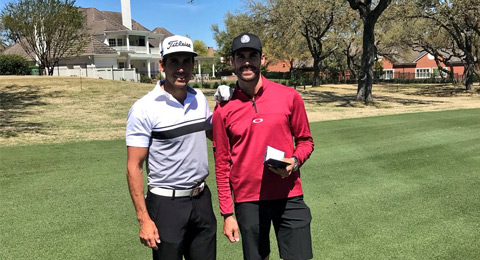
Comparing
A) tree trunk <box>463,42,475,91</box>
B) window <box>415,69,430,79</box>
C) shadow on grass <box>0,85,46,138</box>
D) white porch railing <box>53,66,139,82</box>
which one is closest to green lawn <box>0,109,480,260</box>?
shadow on grass <box>0,85,46,138</box>

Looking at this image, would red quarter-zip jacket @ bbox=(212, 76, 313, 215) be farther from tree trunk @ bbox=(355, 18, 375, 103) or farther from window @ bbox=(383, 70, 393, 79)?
window @ bbox=(383, 70, 393, 79)

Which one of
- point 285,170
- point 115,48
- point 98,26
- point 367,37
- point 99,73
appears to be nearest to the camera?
point 285,170

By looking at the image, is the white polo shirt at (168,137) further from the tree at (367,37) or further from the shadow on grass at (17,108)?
the tree at (367,37)

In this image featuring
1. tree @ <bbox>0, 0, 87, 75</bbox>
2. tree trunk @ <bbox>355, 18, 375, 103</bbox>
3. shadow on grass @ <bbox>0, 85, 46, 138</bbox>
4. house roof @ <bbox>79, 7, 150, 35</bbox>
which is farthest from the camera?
house roof @ <bbox>79, 7, 150, 35</bbox>

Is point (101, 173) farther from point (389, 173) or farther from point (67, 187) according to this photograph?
point (389, 173)

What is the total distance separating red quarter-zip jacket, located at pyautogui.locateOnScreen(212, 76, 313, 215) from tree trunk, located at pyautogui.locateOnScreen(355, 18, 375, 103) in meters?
21.2

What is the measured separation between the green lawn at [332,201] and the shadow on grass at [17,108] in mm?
3212

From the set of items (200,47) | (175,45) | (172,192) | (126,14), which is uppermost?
(200,47)

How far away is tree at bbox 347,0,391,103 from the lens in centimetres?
2158

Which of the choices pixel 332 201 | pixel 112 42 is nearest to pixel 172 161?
pixel 332 201

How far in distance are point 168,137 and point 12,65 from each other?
39054 millimetres

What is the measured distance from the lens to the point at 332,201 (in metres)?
5.93

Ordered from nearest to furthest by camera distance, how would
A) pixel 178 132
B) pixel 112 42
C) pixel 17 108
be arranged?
pixel 178 132, pixel 17 108, pixel 112 42

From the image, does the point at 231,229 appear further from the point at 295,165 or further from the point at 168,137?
the point at 168,137
